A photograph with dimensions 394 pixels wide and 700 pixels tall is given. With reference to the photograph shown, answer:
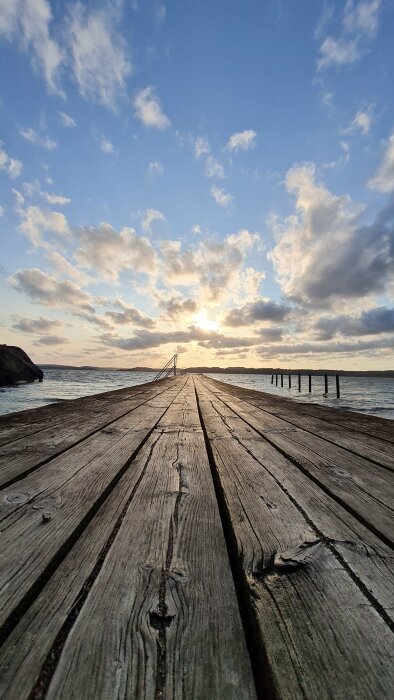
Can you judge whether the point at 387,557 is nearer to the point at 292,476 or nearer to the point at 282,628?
the point at 282,628

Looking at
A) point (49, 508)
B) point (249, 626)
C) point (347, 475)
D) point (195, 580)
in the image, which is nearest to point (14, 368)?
point (49, 508)

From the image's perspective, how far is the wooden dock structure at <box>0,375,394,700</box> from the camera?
0.64 metres

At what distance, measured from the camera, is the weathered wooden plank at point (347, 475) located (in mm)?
1381

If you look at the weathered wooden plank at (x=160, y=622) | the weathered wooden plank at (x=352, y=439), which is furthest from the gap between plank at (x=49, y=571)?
the weathered wooden plank at (x=352, y=439)

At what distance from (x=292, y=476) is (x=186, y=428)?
62.3 inches

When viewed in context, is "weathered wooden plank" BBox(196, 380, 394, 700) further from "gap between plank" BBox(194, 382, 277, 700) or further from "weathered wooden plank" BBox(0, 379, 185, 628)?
"weathered wooden plank" BBox(0, 379, 185, 628)

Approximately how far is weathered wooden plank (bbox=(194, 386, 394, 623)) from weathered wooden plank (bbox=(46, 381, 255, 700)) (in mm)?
385

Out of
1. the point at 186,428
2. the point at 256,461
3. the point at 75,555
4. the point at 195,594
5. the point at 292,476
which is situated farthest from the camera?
the point at 186,428

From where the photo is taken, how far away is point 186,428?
10.8 feet

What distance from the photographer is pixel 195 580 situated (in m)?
0.92

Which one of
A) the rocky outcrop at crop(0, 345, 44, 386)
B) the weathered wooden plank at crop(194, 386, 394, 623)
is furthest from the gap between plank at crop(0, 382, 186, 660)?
the rocky outcrop at crop(0, 345, 44, 386)

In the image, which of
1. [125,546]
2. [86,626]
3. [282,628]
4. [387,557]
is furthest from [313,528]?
[86,626]

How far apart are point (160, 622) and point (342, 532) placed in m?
0.76

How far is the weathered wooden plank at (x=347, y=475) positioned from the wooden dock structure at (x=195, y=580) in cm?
1
